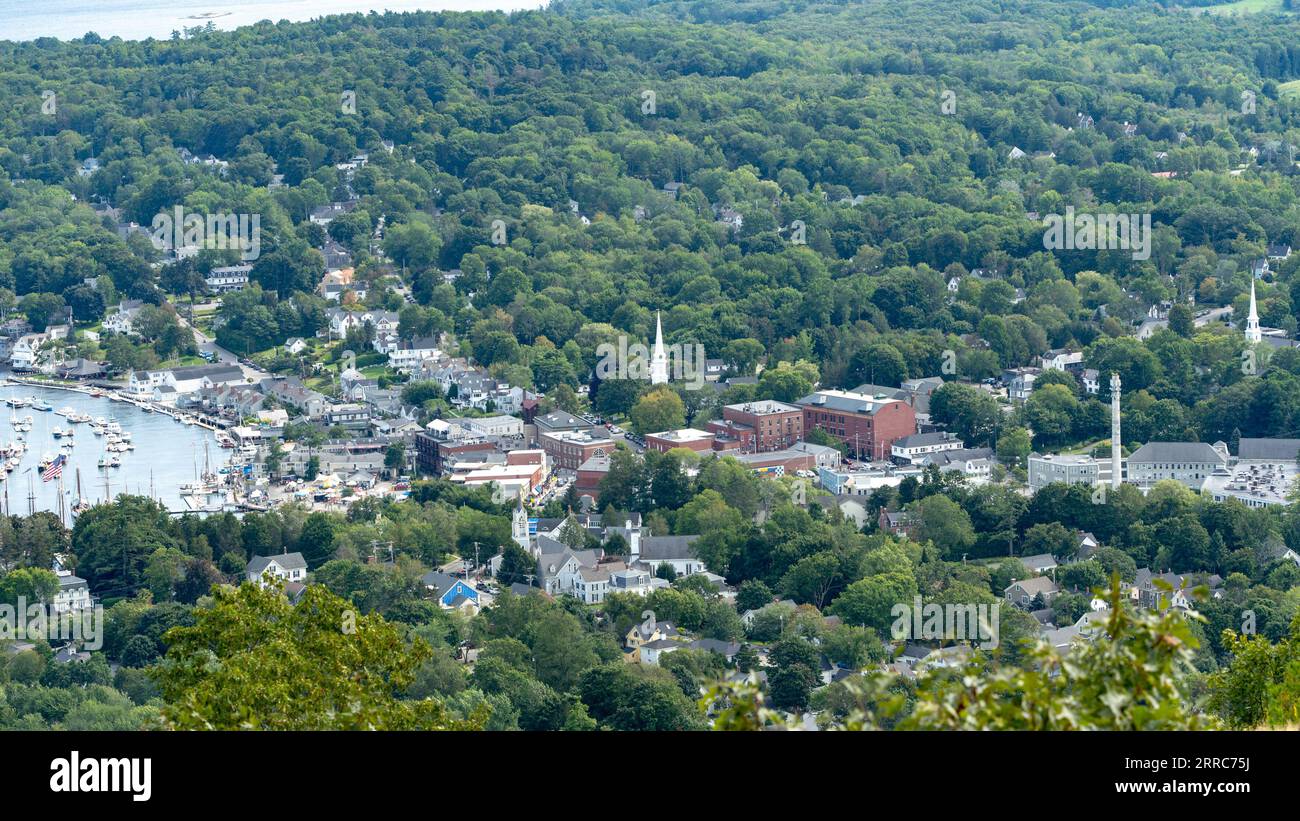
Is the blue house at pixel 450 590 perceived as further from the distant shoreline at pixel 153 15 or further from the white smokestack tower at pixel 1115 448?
the distant shoreline at pixel 153 15

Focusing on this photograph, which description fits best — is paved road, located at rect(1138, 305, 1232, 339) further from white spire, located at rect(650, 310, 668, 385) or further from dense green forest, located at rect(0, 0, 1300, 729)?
white spire, located at rect(650, 310, 668, 385)

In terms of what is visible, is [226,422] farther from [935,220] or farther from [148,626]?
[935,220]

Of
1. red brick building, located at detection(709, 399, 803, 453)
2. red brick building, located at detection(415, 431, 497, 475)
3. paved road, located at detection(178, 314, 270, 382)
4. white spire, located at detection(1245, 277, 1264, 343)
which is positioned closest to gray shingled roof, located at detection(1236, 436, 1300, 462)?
white spire, located at detection(1245, 277, 1264, 343)

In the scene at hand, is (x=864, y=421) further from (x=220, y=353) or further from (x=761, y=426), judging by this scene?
(x=220, y=353)

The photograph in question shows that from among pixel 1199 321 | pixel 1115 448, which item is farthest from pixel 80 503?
pixel 1199 321

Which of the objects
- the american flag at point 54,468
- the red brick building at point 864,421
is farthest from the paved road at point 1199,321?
the american flag at point 54,468

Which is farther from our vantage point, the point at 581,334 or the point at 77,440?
the point at 581,334
